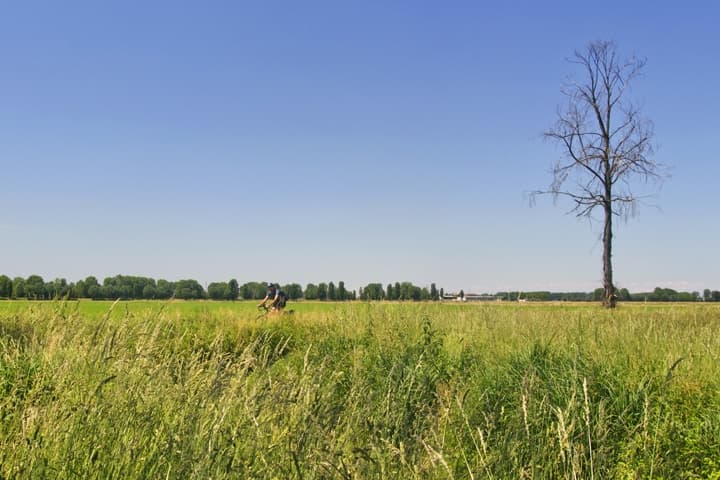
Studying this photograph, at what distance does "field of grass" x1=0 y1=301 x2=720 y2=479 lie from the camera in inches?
104

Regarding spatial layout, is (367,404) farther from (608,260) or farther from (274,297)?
(608,260)

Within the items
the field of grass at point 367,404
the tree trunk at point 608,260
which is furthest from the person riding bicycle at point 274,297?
the tree trunk at point 608,260

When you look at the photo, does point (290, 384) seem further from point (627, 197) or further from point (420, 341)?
point (627, 197)

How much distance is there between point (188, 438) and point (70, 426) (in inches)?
23.4

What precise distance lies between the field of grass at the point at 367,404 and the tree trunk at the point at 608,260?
39.6 ft

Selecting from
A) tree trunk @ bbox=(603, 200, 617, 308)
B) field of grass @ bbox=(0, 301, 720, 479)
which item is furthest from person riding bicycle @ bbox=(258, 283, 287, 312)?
tree trunk @ bbox=(603, 200, 617, 308)

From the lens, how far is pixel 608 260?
69.2 ft

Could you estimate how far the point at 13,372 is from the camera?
5738 millimetres

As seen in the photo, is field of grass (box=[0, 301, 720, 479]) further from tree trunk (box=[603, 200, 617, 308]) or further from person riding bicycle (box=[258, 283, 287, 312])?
tree trunk (box=[603, 200, 617, 308])

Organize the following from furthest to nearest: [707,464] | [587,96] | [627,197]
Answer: [587,96] → [627,197] → [707,464]

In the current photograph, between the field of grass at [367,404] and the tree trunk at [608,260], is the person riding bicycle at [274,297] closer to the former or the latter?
the field of grass at [367,404]

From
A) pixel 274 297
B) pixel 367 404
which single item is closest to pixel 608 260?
pixel 274 297

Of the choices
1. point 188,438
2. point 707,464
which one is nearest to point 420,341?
point 707,464

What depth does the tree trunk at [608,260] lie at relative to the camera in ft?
68.8
